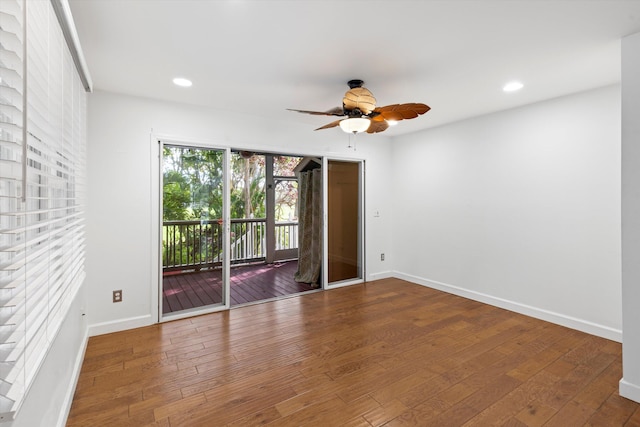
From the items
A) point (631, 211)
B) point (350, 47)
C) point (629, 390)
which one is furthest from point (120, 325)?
point (631, 211)

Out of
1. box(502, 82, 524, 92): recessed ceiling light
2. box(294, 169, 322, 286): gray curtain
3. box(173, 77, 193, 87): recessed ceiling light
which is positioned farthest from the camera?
box(294, 169, 322, 286): gray curtain

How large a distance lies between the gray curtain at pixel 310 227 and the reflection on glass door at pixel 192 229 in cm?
167

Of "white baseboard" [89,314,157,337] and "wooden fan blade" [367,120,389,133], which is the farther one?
"white baseboard" [89,314,157,337]

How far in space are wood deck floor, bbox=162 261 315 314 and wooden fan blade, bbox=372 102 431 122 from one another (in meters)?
2.74

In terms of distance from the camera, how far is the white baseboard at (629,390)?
7.01 feet

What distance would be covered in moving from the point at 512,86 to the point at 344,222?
289cm

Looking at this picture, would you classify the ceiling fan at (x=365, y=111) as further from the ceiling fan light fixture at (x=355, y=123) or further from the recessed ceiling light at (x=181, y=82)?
the recessed ceiling light at (x=181, y=82)

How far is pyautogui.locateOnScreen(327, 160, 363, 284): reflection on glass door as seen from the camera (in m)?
4.96

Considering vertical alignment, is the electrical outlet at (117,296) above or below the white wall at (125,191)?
A: below

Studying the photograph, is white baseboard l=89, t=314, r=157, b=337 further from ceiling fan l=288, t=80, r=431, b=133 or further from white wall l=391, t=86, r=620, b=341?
white wall l=391, t=86, r=620, b=341

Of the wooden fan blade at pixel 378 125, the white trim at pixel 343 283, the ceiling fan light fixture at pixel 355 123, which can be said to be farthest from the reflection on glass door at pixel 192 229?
the wooden fan blade at pixel 378 125

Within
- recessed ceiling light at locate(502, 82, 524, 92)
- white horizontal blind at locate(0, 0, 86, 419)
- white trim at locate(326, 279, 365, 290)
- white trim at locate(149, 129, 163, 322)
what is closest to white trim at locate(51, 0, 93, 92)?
white horizontal blind at locate(0, 0, 86, 419)

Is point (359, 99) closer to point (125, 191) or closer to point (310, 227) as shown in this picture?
point (125, 191)

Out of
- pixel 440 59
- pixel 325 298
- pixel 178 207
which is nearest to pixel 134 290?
pixel 178 207
